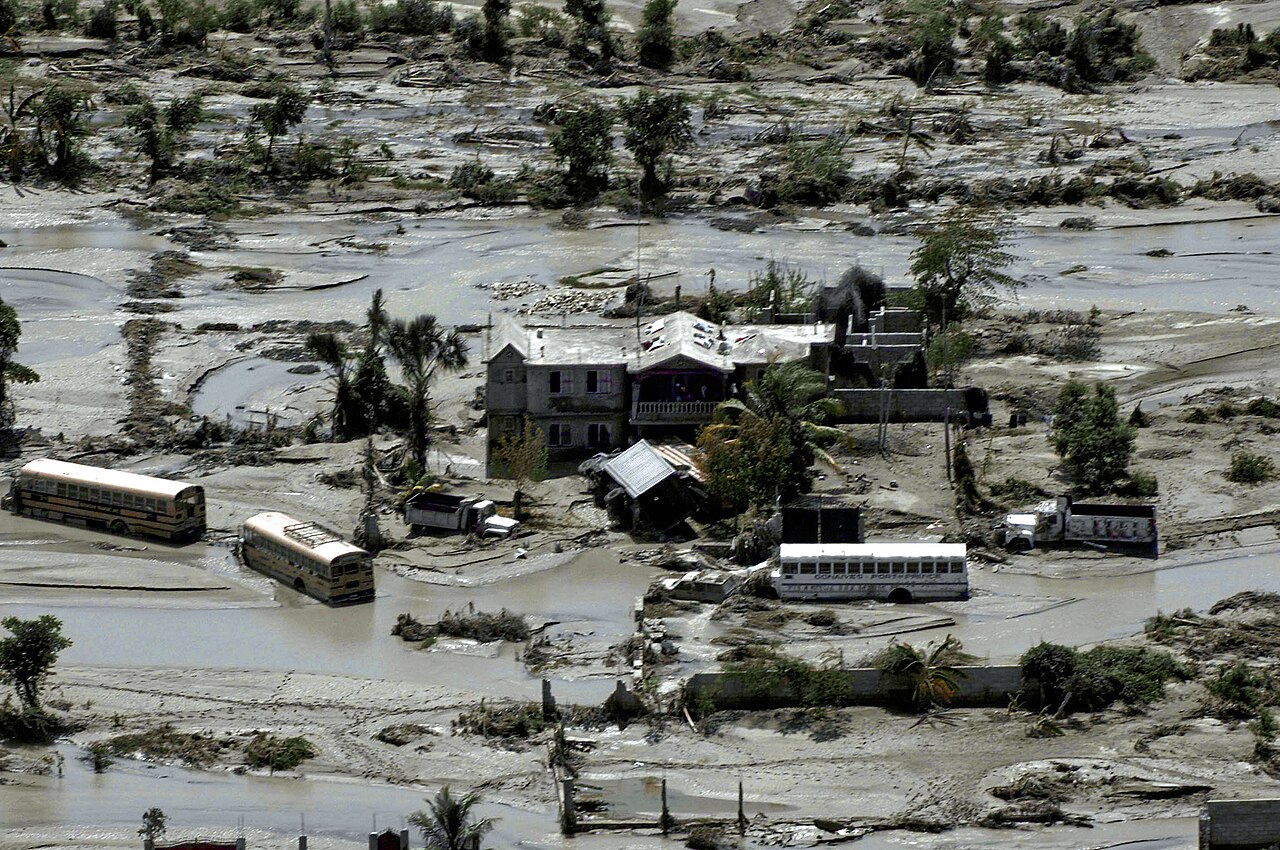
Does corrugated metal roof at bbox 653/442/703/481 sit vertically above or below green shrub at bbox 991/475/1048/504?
above

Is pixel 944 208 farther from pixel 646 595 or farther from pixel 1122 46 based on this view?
pixel 646 595

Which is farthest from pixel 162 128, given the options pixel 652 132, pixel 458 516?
pixel 458 516

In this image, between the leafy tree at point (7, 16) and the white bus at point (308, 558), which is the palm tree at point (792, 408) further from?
the leafy tree at point (7, 16)

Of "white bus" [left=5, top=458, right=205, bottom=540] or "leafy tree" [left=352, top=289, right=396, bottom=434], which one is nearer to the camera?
"white bus" [left=5, top=458, right=205, bottom=540]

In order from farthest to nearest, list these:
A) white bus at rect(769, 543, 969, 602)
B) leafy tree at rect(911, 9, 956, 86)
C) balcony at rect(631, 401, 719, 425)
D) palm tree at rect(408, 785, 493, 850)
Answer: leafy tree at rect(911, 9, 956, 86), balcony at rect(631, 401, 719, 425), white bus at rect(769, 543, 969, 602), palm tree at rect(408, 785, 493, 850)

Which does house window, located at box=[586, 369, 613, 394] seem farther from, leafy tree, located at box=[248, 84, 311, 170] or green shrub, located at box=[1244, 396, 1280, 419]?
leafy tree, located at box=[248, 84, 311, 170]

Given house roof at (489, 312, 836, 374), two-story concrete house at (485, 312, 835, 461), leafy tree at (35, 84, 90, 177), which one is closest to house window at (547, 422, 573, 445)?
two-story concrete house at (485, 312, 835, 461)

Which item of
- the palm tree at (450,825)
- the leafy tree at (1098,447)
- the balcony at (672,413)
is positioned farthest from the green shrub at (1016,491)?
the palm tree at (450,825)

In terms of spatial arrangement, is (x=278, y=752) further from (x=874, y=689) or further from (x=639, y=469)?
(x=639, y=469)
